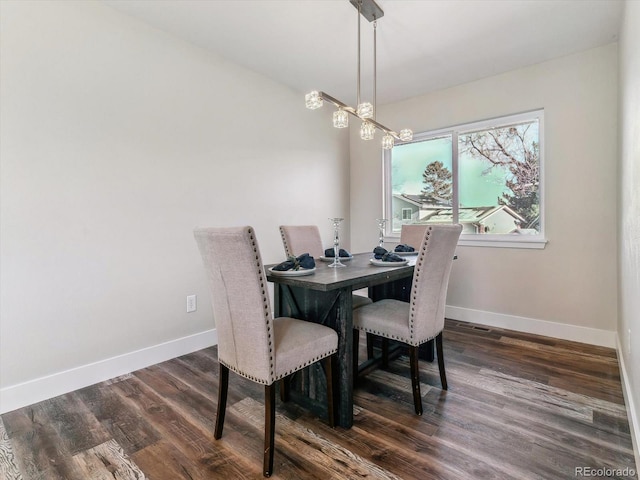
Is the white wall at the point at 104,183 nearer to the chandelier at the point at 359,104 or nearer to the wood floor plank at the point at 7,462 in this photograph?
the wood floor plank at the point at 7,462

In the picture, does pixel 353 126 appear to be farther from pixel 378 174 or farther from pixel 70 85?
pixel 70 85

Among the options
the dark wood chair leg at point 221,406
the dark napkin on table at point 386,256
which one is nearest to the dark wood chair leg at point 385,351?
the dark napkin on table at point 386,256

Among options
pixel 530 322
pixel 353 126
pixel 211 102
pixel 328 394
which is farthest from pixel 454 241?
pixel 353 126

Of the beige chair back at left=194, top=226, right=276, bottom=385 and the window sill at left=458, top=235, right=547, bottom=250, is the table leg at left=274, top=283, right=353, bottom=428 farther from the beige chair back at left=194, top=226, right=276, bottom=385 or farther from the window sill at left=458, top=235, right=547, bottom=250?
the window sill at left=458, top=235, right=547, bottom=250

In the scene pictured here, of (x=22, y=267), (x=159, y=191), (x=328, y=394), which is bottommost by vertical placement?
(x=328, y=394)

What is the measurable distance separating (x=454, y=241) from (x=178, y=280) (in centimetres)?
207

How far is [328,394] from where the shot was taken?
5.47 ft

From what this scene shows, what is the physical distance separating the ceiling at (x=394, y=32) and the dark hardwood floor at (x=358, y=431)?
2487mm

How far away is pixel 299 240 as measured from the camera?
8.91 feet

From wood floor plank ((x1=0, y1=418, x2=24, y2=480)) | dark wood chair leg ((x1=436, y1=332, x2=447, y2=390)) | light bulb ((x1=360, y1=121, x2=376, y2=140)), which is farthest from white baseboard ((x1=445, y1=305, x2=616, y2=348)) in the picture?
wood floor plank ((x1=0, y1=418, x2=24, y2=480))

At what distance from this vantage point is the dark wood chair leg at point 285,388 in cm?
190

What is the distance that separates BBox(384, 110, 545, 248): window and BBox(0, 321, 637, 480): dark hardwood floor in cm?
141

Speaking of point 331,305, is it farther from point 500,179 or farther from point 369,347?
point 500,179

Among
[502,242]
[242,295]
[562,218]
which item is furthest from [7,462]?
[562,218]
